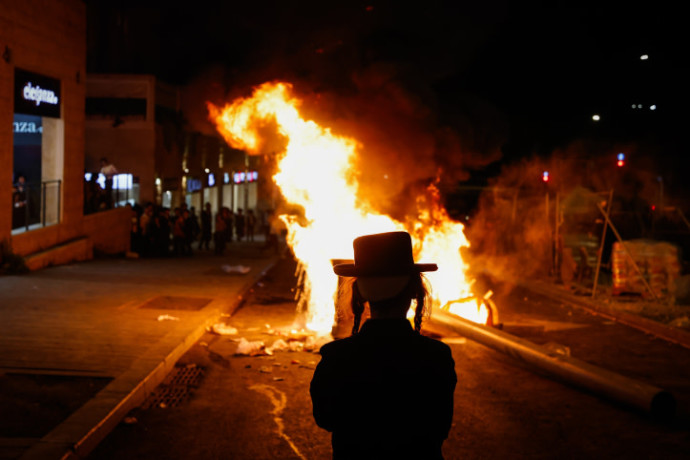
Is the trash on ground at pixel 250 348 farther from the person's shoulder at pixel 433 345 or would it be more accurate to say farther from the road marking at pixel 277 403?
the person's shoulder at pixel 433 345

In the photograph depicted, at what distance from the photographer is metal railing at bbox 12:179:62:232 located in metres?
17.1

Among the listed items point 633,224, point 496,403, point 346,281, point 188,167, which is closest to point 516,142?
point 633,224

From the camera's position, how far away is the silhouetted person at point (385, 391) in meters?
2.52

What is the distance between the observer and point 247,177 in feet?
153

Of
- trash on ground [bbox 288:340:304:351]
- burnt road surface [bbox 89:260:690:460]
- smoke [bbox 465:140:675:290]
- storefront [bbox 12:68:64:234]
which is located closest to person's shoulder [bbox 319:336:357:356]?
burnt road surface [bbox 89:260:690:460]

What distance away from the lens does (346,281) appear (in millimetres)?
3324

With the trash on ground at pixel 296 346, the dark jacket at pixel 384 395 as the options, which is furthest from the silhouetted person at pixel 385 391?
the trash on ground at pixel 296 346

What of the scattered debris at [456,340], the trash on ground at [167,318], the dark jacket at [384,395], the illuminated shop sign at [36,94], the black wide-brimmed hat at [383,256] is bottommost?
the scattered debris at [456,340]

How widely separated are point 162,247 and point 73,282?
913cm

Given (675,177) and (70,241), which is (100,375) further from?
(675,177)

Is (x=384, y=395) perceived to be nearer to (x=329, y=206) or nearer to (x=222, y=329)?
(x=222, y=329)

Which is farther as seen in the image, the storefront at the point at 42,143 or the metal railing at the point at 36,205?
the metal railing at the point at 36,205

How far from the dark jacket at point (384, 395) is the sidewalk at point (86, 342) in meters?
3.09

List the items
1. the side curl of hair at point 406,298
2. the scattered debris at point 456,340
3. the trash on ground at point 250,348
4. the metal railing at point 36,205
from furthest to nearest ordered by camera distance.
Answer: the metal railing at point 36,205 < the scattered debris at point 456,340 < the trash on ground at point 250,348 < the side curl of hair at point 406,298
